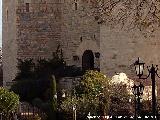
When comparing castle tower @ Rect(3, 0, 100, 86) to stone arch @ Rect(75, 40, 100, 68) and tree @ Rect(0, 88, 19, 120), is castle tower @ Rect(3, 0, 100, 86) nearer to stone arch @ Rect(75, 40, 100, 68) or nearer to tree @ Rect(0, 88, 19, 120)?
stone arch @ Rect(75, 40, 100, 68)

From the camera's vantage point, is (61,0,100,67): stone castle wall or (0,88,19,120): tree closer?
(0,88,19,120): tree

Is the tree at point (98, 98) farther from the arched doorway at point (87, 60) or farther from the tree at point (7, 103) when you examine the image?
the arched doorway at point (87, 60)

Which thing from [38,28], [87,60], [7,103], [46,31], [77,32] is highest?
[38,28]

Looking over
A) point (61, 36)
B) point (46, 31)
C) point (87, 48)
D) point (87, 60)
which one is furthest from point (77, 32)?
point (46, 31)

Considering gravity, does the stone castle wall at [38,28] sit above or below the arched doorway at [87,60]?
above

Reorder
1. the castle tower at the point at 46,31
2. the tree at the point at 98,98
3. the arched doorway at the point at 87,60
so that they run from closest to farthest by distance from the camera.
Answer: the tree at the point at 98,98 < the arched doorway at the point at 87,60 < the castle tower at the point at 46,31

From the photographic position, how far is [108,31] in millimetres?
23500

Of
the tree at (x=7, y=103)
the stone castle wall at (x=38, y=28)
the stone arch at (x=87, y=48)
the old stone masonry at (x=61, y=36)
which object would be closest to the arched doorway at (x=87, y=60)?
the old stone masonry at (x=61, y=36)

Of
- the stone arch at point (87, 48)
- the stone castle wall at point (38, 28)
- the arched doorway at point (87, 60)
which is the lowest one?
the arched doorway at point (87, 60)

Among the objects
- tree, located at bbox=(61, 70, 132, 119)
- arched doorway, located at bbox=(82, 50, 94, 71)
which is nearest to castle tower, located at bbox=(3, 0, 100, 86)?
arched doorway, located at bbox=(82, 50, 94, 71)

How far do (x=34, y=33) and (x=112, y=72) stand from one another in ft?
24.1

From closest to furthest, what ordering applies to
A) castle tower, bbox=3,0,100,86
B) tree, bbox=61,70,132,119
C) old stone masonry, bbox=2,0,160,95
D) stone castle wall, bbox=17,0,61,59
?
tree, bbox=61,70,132,119
old stone masonry, bbox=2,0,160,95
castle tower, bbox=3,0,100,86
stone castle wall, bbox=17,0,61,59

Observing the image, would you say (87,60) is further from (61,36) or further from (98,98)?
(98,98)

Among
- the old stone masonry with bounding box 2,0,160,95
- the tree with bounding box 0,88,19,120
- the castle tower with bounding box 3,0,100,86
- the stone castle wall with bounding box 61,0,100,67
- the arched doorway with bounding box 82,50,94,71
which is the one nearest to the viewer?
the tree with bounding box 0,88,19,120
